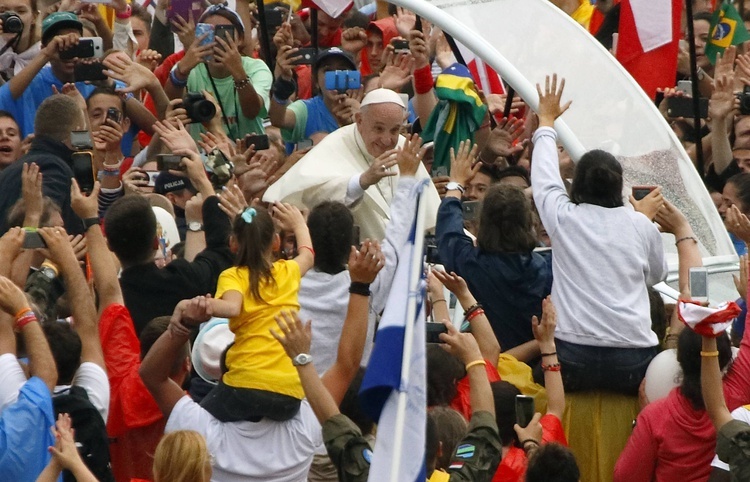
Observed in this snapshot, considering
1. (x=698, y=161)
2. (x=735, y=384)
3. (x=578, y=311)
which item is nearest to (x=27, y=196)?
(x=578, y=311)

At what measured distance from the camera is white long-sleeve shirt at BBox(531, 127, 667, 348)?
684 cm

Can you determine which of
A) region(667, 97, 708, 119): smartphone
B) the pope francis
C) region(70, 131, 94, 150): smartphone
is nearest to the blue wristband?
the pope francis

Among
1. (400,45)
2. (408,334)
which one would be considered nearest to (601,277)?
(408,334)

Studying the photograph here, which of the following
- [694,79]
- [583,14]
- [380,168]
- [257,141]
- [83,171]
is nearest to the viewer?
[83,171]

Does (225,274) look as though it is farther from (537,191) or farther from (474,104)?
(474,104)

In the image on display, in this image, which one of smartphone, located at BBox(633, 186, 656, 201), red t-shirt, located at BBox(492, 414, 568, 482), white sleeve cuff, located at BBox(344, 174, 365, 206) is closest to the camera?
red t-shirt, located at BBox(492, 414, 568, 482)

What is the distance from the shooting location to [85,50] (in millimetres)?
9320

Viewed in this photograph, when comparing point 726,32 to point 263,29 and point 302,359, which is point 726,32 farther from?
point 302,359

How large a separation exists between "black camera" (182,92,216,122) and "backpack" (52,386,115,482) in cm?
324

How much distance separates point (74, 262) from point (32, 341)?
60cm

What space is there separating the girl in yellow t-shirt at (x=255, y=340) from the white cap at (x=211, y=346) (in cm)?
A: 35

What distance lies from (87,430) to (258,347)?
2.72ft

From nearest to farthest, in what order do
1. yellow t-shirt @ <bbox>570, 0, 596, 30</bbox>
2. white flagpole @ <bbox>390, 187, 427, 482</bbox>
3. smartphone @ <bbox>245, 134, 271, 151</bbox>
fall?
white flagpole @ <bbox>390, 187, 427, 482</bbox> < smartphone @ <bbox>245, 134, 271, 151</bbox> < yellow t-shirt @ <bbox>570, 0, 596, 30</bbox>

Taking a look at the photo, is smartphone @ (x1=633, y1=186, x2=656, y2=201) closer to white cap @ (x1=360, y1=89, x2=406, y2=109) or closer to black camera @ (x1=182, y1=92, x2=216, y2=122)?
white cap @ (x1=360, y1=89, x2=406, y2=109)
